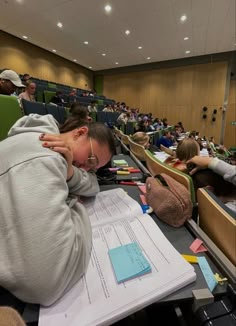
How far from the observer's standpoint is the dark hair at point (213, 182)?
1110 mm

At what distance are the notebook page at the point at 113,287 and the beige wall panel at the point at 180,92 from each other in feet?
36.5

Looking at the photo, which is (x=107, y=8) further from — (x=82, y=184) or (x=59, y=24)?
(x=82, y=184)

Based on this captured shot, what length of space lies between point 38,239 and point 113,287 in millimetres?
220

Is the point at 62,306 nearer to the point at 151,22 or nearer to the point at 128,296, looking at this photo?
the point at 128,296

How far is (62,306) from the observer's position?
0.45m

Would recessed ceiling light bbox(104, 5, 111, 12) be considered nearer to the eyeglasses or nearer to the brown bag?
the eyeglasses

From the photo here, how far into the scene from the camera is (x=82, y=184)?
0.87 meters

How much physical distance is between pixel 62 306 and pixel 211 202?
51 centimetres

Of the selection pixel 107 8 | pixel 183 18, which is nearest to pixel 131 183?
pixel 107 8

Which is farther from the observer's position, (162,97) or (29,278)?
(162,97)

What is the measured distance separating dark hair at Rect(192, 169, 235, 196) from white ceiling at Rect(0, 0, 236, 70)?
5582mm

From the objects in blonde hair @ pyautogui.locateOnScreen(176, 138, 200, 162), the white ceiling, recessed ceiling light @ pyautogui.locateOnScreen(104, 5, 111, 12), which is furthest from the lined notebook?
recessed ceiling light @ pyautogui.locateOnScreen(104, 5, 111, 12)

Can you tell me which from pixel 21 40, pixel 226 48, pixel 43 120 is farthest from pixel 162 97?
pixel 43 120

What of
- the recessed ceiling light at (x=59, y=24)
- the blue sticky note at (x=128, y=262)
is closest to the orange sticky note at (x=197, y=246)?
the blue sticky note at (x=128, y=262)
